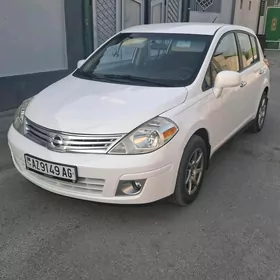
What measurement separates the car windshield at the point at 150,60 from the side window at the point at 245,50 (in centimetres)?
85

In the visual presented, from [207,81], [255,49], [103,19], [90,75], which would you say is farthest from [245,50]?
[103,19]

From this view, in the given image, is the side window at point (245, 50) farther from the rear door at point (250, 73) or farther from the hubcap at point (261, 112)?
the hubcap at point (261, 112)

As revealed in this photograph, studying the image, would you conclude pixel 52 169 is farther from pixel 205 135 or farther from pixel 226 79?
pixel 226 79

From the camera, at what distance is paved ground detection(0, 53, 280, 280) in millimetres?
2328

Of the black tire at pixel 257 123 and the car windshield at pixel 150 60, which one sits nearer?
the car windshield at pixel 150 60

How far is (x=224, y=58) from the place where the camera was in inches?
146

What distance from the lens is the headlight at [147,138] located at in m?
2.54

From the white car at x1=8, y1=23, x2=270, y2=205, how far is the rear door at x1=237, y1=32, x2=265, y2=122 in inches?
5.9

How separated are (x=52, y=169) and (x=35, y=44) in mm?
4200

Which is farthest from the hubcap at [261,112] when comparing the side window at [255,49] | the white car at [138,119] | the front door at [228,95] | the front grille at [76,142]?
the front grille at [76,142]

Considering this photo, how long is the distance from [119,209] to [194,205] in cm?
69

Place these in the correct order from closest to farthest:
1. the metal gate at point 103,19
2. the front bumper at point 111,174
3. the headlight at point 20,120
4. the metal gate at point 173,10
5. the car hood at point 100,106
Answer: the front bumper at point 111,174 → the car hood at point 100,106 → the headlight at point 20,120 → the metal gate at point 103,19 → the metal gate at point 173,10

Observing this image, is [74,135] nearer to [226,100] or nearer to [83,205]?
[83,205]

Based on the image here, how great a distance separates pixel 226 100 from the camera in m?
3.56
